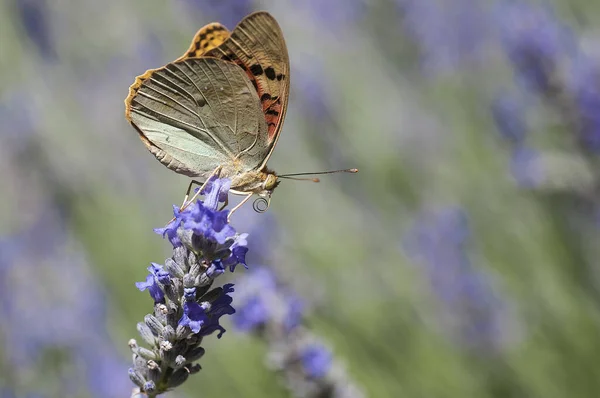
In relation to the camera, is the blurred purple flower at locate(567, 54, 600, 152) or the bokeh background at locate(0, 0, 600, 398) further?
the bokeh background at locate(0, 0, 600, 398)

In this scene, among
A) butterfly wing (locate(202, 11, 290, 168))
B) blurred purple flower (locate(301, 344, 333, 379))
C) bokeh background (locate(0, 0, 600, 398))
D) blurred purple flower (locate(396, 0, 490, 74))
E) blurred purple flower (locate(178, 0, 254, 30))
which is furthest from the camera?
blurred purple flower (locate(396, 0, 490, 74))

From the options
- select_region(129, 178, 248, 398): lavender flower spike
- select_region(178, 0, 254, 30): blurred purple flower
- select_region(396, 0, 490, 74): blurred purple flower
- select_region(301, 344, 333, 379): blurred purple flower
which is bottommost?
select_region(129, 178, 248, 398): lavender flower spike

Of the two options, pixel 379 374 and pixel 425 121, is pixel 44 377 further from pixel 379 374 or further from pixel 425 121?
pixel 425 121

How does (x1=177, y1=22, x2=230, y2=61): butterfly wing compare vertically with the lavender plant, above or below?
above

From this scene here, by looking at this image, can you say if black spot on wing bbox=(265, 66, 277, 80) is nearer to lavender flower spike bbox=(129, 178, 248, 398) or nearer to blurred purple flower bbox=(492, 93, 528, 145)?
lavender flower spike bbox=(129, 178, 248, 398)

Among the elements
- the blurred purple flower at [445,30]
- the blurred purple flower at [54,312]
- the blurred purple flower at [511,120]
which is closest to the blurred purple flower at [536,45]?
the blurred purple flower at [511,120]

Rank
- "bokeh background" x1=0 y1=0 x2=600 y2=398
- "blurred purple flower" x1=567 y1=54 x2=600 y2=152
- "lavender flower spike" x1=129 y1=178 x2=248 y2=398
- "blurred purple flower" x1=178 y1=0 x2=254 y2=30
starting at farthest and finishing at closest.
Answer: "blurred purple flower" x1=178 y1=0 x2=254 y2=30 → "bokeh background" x1=0 y1=0 x2=600 y2=398 → "blurred purple flower" x1=567 y1=54 x2=600 y2=152 → "lavender flower spike" x1=129 y1=178 x2=248 y2=398

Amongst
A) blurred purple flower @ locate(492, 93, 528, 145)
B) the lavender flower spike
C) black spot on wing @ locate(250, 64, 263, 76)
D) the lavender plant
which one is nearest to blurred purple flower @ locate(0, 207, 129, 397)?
the lavender plant

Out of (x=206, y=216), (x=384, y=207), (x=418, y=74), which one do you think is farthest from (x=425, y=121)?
(x=206, y=216)
